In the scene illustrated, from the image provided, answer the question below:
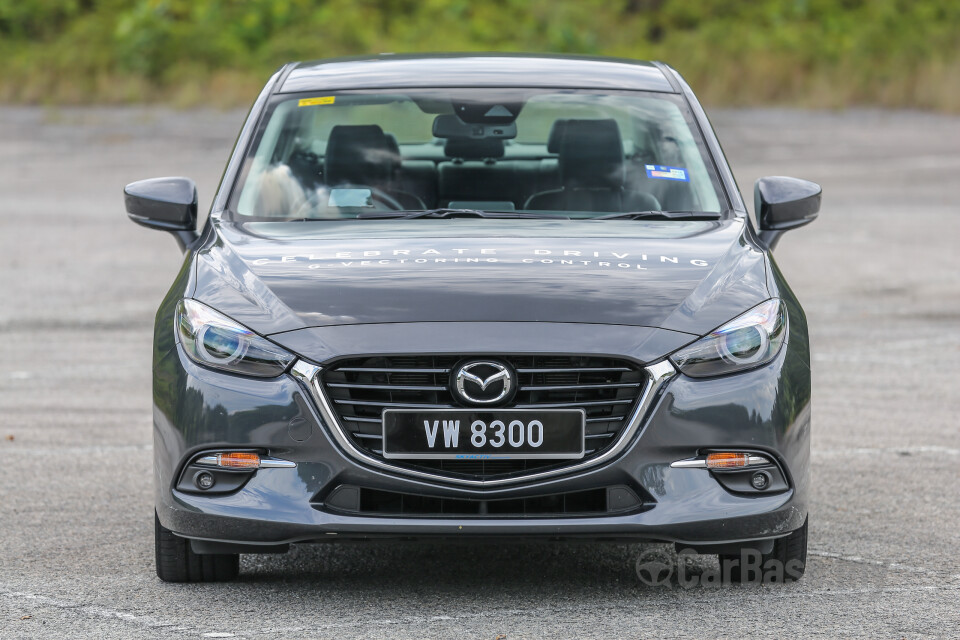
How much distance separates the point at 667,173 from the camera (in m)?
6.20

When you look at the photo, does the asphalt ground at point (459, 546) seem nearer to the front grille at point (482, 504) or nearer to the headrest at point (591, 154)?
the front grille at point (482, 504)

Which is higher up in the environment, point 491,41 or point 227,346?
point 227,346

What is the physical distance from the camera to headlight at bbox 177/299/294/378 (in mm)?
4750

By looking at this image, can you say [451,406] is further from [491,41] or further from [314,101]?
[491,41]

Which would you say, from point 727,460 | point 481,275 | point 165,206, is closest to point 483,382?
point 481,275

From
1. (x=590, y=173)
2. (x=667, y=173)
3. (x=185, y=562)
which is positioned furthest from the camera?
(x=590, y=173)

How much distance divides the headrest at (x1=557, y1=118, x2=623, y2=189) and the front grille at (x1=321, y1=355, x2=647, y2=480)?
5.73 ft

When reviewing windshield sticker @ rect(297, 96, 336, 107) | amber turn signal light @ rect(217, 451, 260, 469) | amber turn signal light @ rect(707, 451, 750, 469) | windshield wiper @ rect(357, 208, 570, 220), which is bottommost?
amber turn signal light @ rect(217, 451, 260, 469)

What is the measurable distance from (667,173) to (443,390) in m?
1.85

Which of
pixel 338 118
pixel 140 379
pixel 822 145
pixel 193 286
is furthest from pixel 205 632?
pixel 822 145

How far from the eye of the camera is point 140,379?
9242 millimetres

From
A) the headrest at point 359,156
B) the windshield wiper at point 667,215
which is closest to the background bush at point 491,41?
the headrest at point 359,156

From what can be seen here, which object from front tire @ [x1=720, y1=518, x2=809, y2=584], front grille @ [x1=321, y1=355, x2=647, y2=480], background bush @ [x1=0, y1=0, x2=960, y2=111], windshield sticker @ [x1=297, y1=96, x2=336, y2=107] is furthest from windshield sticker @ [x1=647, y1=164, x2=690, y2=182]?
background bush @ [x1=0, y1=0, x2=960, y2=111]

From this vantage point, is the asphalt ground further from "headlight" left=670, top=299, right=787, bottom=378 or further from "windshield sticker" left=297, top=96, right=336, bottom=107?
"windshield sticker" left=297, top=96, right=336, bottom=107
